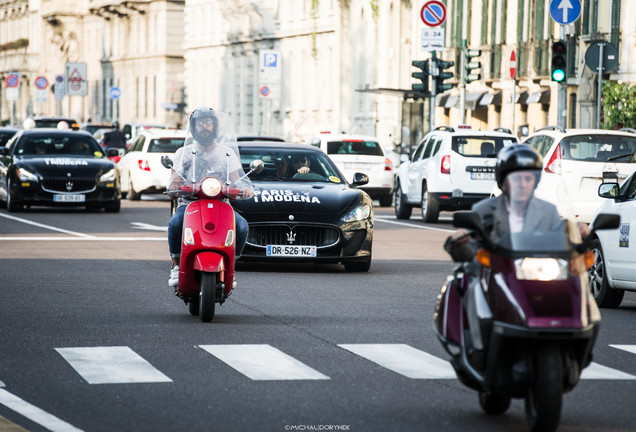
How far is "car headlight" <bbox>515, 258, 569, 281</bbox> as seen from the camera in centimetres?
785

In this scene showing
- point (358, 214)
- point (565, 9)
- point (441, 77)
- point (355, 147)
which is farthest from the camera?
point (441, 77)

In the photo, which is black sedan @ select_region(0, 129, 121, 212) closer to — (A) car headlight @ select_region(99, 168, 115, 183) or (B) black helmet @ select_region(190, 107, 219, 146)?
(A) car headlight @ select_region(99, 168, 115, 183)

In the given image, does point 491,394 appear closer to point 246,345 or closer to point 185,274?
point 246,345

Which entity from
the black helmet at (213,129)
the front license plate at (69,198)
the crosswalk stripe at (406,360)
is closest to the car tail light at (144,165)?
the front license plate at (69,198)

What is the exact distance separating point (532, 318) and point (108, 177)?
23296mm

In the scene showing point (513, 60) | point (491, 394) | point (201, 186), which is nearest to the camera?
point (491, 394)

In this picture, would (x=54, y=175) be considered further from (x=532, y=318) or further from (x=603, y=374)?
(x=532, y=318)

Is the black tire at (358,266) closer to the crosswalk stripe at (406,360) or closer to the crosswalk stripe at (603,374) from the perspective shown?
the crosswalk stripe at (406,360)

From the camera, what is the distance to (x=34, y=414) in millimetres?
8609

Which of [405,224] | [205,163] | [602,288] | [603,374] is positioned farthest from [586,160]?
[603,374]

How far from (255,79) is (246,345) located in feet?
231

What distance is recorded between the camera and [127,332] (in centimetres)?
1221

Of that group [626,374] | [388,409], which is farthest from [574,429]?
[626,374]

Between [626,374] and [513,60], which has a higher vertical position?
[513,60]
